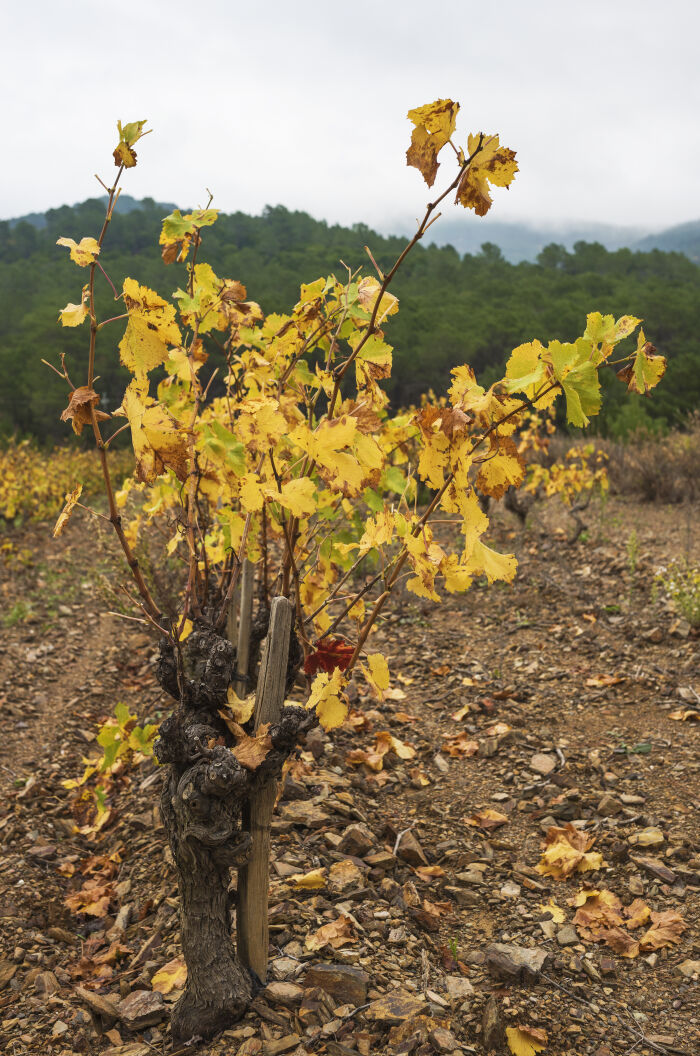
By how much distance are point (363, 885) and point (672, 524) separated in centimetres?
501

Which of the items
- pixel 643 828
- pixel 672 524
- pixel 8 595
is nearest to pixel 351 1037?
pixel 643 828

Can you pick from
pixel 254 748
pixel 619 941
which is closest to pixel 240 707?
pixel 254 748

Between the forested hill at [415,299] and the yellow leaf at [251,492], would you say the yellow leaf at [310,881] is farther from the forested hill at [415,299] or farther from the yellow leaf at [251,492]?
the forested hill at [415,299]

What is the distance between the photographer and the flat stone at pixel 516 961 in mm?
1596

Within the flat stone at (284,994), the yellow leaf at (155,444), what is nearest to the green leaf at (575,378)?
the yellow leaf at (155,444)


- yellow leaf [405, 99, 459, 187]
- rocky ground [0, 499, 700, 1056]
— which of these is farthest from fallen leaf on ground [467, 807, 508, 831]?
yellow leaf [405, 99, 459, 187]

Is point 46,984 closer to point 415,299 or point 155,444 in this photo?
point 155,444

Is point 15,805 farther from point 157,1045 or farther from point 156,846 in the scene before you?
point 157,1045

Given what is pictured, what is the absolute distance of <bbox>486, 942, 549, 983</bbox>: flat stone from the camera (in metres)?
1.60

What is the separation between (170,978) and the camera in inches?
62.8

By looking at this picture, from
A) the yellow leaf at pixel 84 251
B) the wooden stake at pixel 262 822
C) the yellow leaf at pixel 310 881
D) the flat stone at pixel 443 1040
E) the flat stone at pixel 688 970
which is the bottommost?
the flat stone at pixel 688 970

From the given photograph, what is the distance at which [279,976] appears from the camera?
5.02ft

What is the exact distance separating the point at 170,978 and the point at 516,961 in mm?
796

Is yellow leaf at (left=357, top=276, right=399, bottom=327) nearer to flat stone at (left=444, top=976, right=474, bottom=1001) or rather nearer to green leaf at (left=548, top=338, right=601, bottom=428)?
green leaf at (left=548, top=338, right=601, bottom=428)
